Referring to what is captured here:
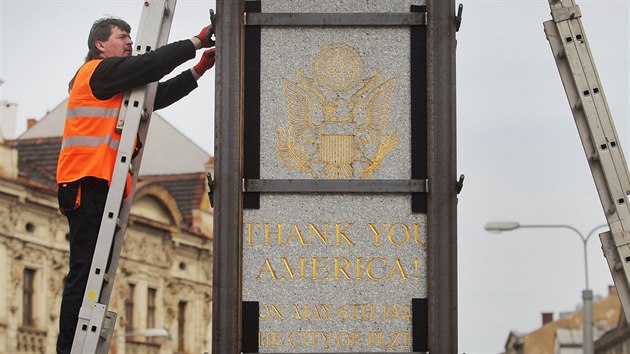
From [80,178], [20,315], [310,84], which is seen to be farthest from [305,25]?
[20,315]

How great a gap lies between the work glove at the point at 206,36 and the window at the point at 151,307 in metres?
51.8

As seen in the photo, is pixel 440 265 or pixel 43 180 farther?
pixel 43 180

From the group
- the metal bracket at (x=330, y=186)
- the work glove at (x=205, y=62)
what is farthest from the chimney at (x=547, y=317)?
the metal bracket at (x=330, y=186)

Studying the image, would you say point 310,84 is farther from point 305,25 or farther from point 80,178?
point 80,178

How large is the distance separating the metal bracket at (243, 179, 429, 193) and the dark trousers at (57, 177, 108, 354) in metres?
0.74

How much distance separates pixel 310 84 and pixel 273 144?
356 mm

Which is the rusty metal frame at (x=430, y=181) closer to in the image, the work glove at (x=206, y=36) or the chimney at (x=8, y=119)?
the work glove at (x=206, y=36)

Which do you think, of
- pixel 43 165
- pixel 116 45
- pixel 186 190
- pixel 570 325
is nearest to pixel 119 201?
pixel 116 45

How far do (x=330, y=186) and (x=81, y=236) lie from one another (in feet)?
4.15

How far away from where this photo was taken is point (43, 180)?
179 feet

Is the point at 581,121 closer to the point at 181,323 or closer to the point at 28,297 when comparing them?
Answer: the point at 28,297

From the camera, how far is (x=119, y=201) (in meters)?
9.58

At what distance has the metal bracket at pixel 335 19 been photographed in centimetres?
989

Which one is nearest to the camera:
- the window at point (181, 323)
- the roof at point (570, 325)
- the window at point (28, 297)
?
the window at point (28, 297)
